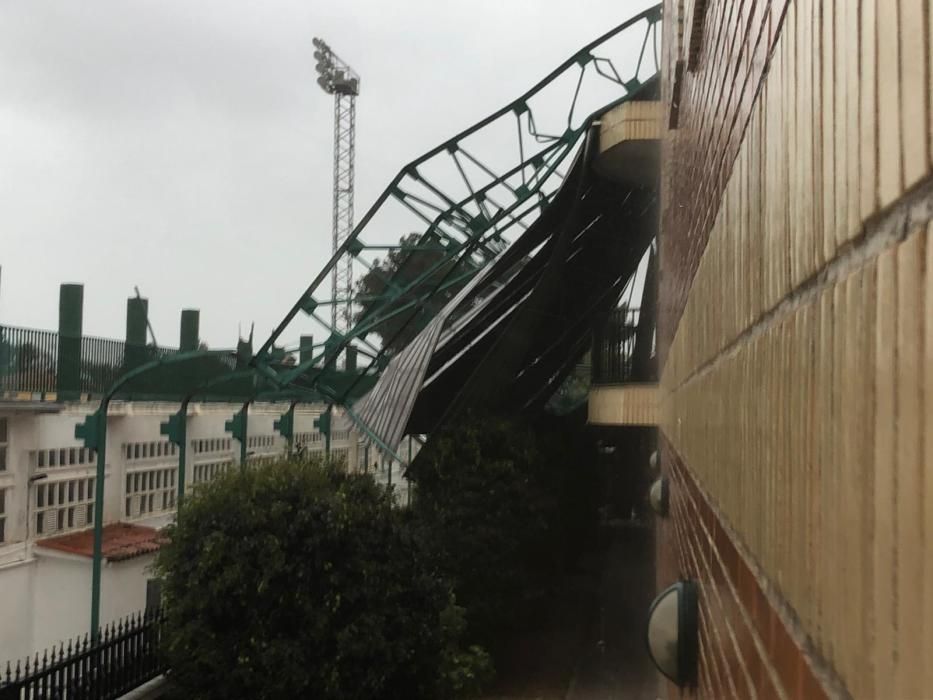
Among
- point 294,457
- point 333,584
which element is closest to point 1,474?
point 294,457

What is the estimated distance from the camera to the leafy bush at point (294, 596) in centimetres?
830

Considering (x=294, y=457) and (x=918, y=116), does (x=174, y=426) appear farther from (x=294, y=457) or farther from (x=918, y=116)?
(x=918, y=116)

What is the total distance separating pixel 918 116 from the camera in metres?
0.59

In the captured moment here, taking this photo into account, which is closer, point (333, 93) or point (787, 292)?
point (787, 292)

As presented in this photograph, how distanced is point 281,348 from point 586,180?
5928mm

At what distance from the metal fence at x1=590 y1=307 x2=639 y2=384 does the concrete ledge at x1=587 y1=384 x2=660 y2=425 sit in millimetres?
774

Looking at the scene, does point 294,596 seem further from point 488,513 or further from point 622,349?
point 622,349

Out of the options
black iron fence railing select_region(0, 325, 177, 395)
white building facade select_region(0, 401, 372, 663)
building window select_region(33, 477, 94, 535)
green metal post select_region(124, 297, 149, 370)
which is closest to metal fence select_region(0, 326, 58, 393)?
black iron fence railing select_region(0, 325, 177, 395)

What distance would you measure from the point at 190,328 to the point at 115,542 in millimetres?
5660

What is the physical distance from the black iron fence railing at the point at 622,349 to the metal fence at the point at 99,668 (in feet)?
25.2

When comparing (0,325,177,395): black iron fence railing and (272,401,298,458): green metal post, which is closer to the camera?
(0,325,177,395): black iron fence railing

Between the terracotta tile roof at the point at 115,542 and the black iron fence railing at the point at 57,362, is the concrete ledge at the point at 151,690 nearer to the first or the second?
the terracotta tile roof at the point at 115,542

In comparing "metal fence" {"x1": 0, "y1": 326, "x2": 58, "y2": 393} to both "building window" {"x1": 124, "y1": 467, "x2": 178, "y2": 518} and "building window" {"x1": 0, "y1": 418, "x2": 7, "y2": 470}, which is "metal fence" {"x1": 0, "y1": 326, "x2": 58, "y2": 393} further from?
"building window" {"x1": 124, "y1": 467, "x2": 178, "y2": 518}

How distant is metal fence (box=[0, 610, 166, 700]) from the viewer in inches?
284
